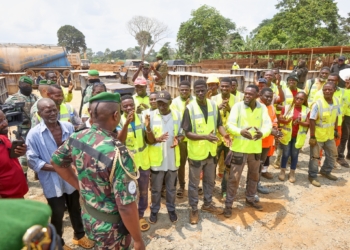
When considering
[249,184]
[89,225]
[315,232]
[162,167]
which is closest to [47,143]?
Answer: [89,225]

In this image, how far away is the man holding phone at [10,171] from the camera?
2686 mm

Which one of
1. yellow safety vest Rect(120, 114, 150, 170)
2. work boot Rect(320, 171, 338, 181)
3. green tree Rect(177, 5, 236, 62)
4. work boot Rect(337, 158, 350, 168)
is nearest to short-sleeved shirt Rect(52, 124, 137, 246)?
yellow safety vest Rect(120, 114, 150, 170)

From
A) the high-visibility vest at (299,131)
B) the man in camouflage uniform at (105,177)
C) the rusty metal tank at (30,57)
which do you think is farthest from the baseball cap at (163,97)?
the rusty metal tank at (30,57)

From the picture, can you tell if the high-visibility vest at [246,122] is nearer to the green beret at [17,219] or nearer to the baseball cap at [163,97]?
the baseball cap at [163,97]

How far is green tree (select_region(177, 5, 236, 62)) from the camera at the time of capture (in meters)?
38.2

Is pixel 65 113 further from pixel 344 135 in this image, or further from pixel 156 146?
pixel 344 135

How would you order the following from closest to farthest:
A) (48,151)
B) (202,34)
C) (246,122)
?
(48,151) < (246,122) < (202,34)

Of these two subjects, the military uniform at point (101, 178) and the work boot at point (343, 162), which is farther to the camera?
the work boot at point (343, 162)

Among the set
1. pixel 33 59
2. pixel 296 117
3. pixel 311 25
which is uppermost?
pixel 311 25

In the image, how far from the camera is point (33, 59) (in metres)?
21.1

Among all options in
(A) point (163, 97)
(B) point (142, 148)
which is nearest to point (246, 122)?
(A) point (163, 97)

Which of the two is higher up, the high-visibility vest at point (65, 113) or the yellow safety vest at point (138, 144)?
the high-visibility vest at point (65, 113)

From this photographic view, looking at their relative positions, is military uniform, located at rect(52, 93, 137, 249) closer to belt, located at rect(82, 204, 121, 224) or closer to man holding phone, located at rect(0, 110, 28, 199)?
belt, located at rect(82, 204, 121, 224)

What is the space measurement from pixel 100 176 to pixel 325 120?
15.4ft
